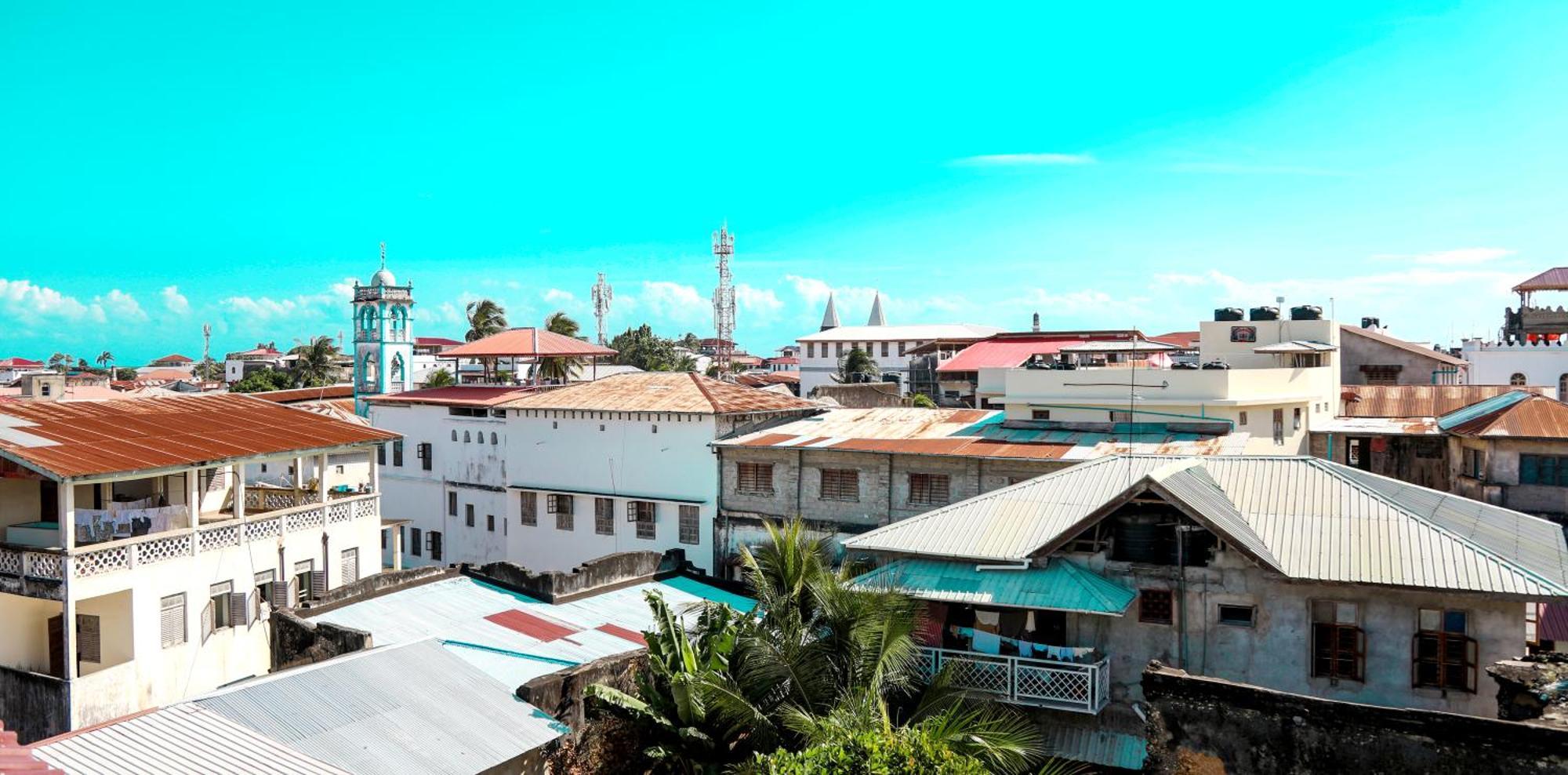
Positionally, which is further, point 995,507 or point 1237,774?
point 995,507

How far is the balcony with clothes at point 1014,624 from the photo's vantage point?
1672cm

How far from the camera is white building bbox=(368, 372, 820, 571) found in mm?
31547

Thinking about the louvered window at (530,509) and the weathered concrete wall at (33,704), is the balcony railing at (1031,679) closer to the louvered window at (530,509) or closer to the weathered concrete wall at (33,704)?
the weathered concrete wall at (33,704)

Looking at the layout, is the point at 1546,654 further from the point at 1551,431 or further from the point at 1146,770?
the point at 1551,431

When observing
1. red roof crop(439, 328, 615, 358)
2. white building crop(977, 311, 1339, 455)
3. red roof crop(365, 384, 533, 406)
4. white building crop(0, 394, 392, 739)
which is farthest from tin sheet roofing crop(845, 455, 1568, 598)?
red roof crop(439, 328, 615, 358)

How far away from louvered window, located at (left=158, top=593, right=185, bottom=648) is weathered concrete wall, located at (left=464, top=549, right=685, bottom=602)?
20.0 feet

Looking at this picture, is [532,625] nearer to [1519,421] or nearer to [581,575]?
[581,575]

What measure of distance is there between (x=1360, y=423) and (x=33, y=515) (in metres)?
42.1

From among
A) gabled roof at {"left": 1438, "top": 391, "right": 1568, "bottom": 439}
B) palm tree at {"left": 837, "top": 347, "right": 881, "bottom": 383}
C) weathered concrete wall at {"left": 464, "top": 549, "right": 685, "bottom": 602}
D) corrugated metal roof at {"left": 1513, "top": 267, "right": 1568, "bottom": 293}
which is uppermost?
corrugated metal roof at {"left": 1513, "top": 267, "right": 1568, "bottom": 293}

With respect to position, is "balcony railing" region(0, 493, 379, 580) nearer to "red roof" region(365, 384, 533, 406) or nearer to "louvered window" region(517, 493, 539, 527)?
"louvered window" region(517, 493, 539, 527)

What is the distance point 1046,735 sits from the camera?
57.1 feet

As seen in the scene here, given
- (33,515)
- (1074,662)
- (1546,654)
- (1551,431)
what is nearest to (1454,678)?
(1546,654)

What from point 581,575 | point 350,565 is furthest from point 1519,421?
point 350,565

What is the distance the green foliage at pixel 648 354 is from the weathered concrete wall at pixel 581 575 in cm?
6284
